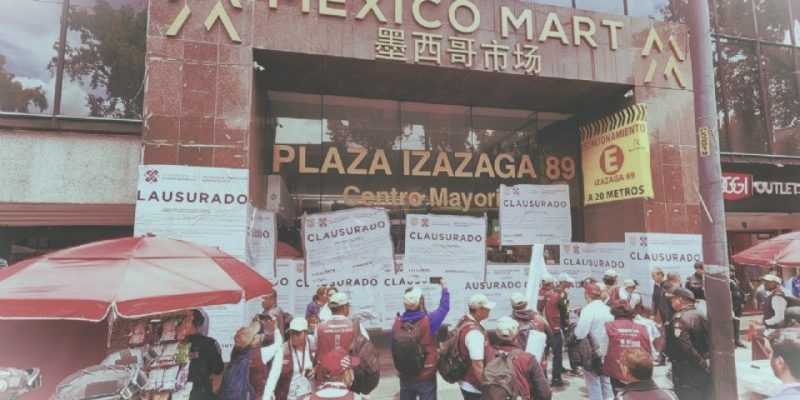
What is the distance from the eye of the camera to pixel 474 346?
4.48 meters

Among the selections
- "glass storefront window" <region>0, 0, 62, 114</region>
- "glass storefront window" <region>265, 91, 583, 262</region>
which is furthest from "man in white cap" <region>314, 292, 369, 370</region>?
Result: "glass storefront window" <region>0, 0, 62, 114</region>

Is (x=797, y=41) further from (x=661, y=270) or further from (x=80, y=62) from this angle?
(x=80, y=62)

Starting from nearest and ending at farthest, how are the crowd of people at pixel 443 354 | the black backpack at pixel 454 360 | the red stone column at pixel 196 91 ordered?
the crowd of people at pixel 443 354 → the black backpack at pixel 454 360 → the red stone column at pixel 196 91

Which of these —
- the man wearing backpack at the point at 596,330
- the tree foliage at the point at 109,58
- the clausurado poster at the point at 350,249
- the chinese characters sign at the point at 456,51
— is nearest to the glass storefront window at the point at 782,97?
the chinese characters sign at the point at 456,51

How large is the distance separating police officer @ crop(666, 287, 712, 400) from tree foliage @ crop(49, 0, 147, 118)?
925cm

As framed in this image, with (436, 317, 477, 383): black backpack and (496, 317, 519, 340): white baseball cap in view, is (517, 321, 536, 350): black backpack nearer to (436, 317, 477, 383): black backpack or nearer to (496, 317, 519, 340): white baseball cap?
(436, 317, 477, 383): black backpack

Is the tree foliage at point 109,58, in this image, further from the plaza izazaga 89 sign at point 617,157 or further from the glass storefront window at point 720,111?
the glass storefront window at point 720,111

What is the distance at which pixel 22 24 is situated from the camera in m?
8.57

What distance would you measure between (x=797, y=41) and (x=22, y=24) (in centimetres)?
1904

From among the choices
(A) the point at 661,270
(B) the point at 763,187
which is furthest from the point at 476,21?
(B) the point at 763,187

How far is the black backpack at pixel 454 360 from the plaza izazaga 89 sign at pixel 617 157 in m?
6.36

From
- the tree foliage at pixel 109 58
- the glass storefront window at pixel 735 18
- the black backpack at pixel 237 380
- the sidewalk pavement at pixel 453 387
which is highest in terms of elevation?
the glass storefront window at pixel 735 18

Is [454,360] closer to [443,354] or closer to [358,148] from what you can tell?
[443,354]

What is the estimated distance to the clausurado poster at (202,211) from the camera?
23.3 ft
